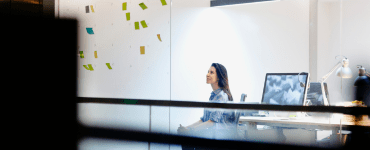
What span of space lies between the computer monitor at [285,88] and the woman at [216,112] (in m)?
0.35

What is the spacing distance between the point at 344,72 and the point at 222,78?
3.10 feet

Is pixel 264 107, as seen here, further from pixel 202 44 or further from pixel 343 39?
pixel 343 39

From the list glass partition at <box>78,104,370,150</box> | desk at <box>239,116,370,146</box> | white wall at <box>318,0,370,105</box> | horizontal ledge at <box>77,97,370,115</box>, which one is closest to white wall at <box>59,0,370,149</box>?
white wall at <box>318,0,370,105</box>

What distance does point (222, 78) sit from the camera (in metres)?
2.73

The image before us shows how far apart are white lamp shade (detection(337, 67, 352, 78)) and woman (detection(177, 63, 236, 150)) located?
86 cm

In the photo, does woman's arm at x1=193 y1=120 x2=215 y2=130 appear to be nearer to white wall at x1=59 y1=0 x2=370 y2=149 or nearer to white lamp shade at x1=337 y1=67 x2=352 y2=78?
white wall at x1=59 y1=0 x2=370 y2=149

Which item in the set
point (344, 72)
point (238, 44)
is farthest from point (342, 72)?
point (238, 44)

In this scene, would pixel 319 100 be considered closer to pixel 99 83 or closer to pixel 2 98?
pixel 99 83

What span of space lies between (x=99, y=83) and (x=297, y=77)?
65.6 inches

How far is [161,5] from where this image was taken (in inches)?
113

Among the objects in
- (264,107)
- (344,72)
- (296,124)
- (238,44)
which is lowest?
(296,124)

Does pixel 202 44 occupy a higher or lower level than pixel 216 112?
higher

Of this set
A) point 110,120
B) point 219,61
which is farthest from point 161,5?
point 110,120

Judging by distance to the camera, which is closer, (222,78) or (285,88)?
(222,78)
